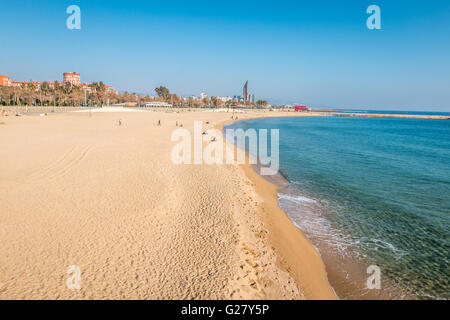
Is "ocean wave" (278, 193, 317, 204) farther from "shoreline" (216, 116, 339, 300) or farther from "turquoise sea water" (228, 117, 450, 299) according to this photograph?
"shoreline" (216, 116, 339, 300)

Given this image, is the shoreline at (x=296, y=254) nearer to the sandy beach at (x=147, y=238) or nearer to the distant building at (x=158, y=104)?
the sandy beach at (x=147, y=238)

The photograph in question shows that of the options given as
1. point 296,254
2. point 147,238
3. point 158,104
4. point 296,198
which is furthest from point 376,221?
point 158,104

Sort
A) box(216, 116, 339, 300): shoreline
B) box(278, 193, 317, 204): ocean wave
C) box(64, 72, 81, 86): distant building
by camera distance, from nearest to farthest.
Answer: box(216, 116, 339, 300): shoreline → box(278, 193, 317, 204): ocean wave → box(64, 72, 81, 86): distant building

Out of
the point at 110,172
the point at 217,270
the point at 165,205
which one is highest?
the point at 110,172

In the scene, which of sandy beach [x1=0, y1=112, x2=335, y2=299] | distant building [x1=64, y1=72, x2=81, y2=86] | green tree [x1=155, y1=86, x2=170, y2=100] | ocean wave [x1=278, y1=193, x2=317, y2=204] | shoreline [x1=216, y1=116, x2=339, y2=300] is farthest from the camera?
distant building [x1=64, y1=72, x2=81, y2=86]

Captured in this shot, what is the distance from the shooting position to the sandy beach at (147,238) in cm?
463

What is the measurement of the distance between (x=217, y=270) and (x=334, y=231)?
454 cm

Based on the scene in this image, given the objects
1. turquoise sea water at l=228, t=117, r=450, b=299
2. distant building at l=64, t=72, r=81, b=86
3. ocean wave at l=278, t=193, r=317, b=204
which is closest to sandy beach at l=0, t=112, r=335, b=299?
ocean wave at l=278, t=193, r=317, b=204

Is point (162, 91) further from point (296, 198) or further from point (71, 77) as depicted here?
point (296, 198)

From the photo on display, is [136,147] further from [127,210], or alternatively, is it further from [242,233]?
[242,233]

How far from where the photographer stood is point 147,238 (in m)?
6.15

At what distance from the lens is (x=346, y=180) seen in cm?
1288

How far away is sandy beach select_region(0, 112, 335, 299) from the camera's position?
4629mm

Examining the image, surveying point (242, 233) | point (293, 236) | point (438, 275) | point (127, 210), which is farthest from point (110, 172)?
point (438, 275)
